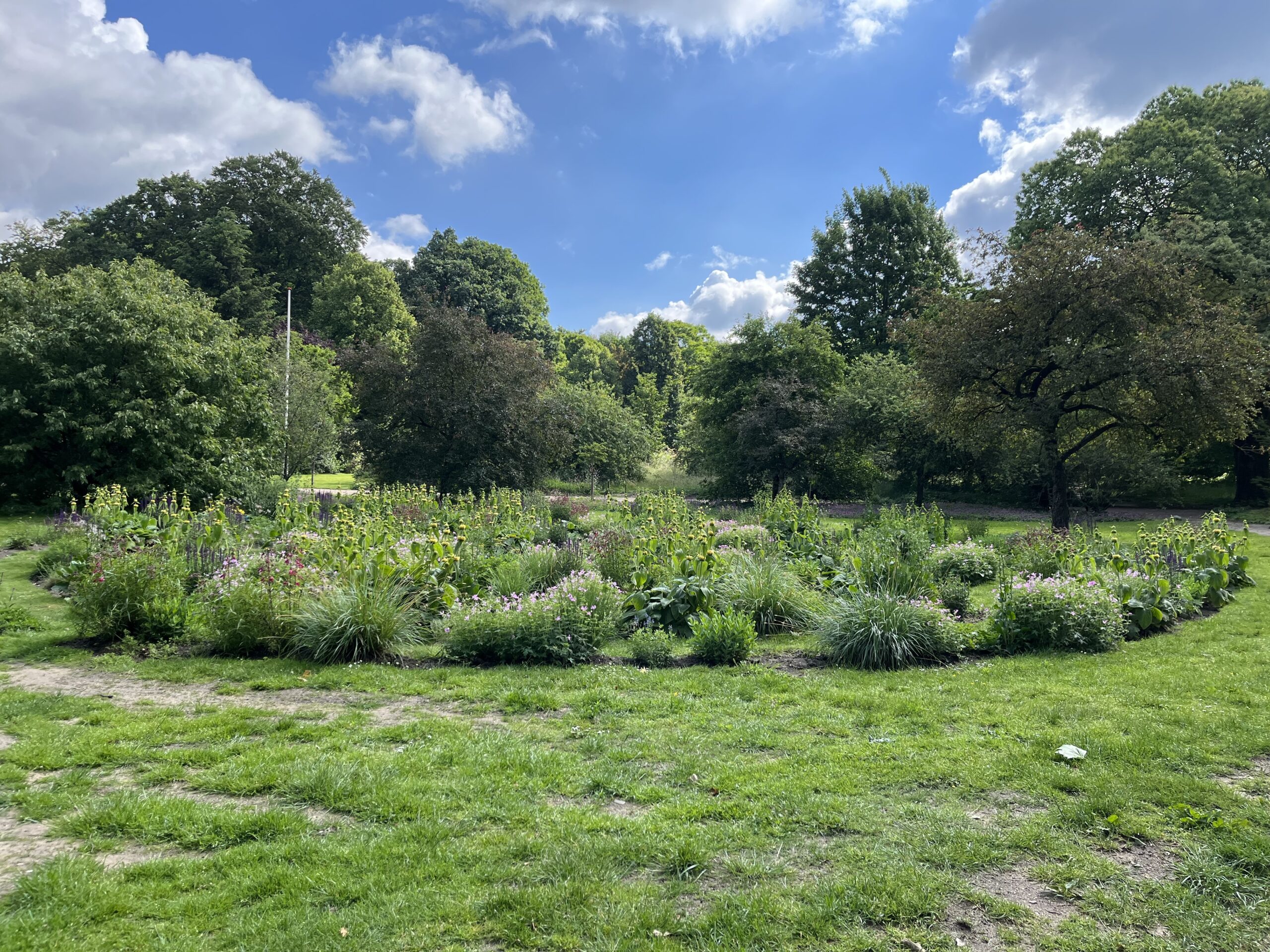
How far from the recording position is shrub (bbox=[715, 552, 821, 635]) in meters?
7.39

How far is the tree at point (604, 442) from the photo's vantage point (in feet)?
93.4

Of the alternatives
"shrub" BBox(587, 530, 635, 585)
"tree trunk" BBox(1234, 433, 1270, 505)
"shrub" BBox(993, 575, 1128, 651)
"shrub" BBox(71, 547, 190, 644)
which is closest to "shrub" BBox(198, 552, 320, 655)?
"shrub" BBox(71, 547, 190, 644)

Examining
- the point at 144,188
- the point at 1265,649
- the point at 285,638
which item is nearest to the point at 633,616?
the point at 285,638

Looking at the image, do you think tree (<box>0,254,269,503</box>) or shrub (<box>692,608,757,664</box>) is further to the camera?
tree (<box>0,254,269,503</box>)

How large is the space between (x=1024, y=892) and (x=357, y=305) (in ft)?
136

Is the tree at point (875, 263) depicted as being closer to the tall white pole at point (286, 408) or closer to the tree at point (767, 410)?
the tree at point (767, 410)

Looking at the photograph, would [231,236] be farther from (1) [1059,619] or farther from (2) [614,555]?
(1) [1059,619]

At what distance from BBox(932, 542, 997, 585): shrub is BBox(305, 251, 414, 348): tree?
34.4 meters

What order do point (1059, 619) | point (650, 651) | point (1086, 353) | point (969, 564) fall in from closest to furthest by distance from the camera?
point (650, 651) → point (1059, 619) → point (969, 564) → point (1086, 353)

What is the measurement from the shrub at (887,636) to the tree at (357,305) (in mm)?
36416

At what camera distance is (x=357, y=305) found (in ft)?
127

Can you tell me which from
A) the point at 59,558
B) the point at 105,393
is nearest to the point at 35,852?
the point at 59,558

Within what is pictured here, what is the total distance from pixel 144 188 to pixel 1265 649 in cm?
4936

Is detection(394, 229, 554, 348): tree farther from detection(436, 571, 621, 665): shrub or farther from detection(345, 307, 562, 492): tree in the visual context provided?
detection(436, 571, 621, 665): shrub
